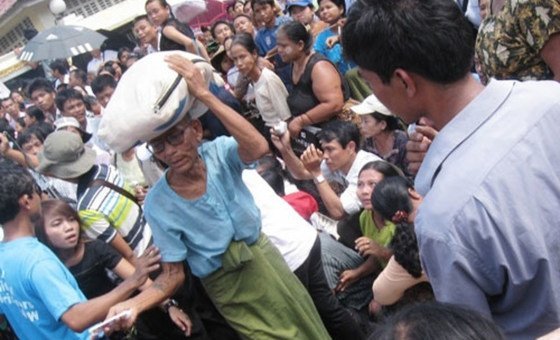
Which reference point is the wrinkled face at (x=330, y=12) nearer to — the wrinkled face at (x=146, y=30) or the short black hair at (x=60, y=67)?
the wrinkled face at (x=146, y=30)

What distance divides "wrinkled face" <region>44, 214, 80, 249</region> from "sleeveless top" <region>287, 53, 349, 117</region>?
2122 millimetres

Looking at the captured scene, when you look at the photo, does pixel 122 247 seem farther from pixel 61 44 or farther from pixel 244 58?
pixel 61 44

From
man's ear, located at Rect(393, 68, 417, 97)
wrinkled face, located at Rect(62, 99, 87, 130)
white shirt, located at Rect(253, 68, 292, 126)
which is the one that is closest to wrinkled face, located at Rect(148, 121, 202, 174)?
man's ear, located at Rect(393, 68, 417, 97)

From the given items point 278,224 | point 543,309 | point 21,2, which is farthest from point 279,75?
point 21,2

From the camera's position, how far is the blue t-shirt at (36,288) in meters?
2.25

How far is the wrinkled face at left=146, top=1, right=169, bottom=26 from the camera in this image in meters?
5.89

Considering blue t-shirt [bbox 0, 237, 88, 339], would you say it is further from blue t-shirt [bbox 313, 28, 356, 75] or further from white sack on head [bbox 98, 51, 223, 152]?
blue t-shirt [bbox 313, 28, 356, 75]

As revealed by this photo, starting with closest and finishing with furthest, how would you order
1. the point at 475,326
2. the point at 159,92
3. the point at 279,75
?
the point at 475,326
the point at 159,92
the point at 279,75

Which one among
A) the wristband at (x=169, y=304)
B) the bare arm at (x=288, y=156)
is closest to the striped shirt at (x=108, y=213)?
the wristband at (x=169, y=304)

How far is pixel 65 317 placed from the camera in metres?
2.25

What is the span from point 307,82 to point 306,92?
3.5 inches

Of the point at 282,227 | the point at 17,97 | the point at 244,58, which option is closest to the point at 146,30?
the point at 244,58

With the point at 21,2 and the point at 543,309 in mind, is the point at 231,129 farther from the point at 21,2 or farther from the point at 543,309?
the point at 21,2

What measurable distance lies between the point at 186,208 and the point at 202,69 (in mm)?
609
